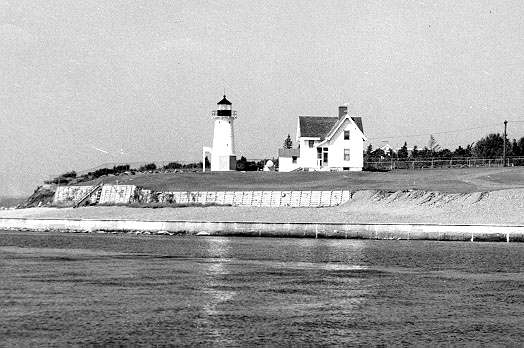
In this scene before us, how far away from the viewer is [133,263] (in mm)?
48375

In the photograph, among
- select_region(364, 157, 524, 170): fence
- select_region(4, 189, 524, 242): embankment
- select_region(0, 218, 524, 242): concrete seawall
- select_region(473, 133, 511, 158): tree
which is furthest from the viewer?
select_region(473, 133, 511, 158): tree

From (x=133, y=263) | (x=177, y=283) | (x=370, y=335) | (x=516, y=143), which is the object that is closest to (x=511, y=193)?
(x=133, y=263)

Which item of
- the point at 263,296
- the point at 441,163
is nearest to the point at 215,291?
the point at 263,296

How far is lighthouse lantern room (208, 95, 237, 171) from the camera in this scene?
111 metres

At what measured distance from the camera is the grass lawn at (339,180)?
3209 inches

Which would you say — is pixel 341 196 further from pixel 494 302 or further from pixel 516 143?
pixel 516 143

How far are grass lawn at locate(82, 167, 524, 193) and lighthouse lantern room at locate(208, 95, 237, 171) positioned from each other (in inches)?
370

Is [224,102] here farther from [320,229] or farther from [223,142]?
[320,229]

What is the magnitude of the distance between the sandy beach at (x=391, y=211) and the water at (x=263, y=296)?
35.0 ft

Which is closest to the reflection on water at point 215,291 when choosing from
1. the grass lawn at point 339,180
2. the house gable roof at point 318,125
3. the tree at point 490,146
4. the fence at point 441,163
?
the grass lawn at point 339,180

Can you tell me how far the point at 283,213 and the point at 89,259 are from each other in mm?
29282

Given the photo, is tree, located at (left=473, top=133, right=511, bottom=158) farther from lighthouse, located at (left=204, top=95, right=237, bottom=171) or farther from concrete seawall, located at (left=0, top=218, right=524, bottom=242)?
concrete seawall, located at (left=0, top=218, right=524, bottom=242)

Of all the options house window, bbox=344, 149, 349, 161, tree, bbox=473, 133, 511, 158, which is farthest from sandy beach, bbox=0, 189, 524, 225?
tree, bbox=473, 133, 511, 158

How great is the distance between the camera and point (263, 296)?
3591 centimetres
